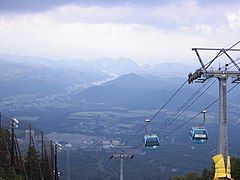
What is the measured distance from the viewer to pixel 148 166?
4085 inches

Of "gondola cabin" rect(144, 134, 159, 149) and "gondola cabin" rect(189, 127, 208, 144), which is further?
"gondola cabin" rect(144, 134, 159, 149)

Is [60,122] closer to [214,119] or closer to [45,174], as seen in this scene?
[214,119]

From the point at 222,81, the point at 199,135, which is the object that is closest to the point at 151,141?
the point at 199,135

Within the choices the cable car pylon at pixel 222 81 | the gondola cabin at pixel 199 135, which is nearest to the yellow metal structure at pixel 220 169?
the cable car pylon at pixel 222 81

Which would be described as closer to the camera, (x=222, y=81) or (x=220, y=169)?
(x=220, y=169)

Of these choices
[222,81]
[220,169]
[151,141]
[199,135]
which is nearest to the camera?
[220,169]

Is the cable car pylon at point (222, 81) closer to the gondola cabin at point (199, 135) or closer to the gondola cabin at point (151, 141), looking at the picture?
the gondola cabin at point (199, 135)

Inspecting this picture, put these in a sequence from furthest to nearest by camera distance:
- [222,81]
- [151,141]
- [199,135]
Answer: [151,141]
[199,135]
[222,81]

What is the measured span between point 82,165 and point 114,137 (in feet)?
191

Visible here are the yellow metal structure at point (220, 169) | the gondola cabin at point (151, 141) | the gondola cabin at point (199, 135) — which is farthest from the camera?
the gondola cabin at point (151, 141)

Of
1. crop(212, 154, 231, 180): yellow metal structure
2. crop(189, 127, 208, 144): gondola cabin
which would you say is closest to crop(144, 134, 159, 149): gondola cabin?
crop(189, 127, 208, 144): gondola cabin

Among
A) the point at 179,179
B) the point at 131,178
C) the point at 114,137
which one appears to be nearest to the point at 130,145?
the point at 114,137

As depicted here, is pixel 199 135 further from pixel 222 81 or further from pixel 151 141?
pixel 151 141

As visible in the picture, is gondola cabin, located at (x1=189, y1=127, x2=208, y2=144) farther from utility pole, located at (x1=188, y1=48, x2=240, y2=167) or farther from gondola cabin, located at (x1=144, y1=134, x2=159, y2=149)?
gondola cabin, located at (x1=144, y1=134, x2=159, y2=149)
